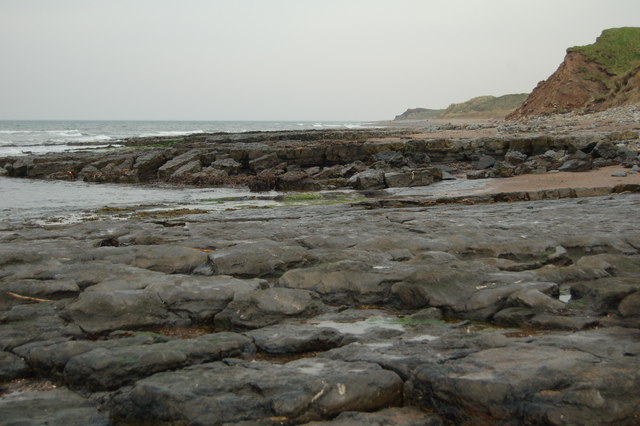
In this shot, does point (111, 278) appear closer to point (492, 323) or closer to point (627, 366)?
point (492, 323)

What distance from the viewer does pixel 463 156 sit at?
2800cm

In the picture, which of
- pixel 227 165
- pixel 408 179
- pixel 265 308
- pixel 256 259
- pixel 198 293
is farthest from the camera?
pixel 227 165

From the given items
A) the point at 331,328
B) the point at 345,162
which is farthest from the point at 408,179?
the point at 331,328

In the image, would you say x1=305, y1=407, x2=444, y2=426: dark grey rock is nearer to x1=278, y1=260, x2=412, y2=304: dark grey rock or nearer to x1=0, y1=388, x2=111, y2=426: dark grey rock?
x1=0, y1=388, x2=111, y2=426: dark grey rock

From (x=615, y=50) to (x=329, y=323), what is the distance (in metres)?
65.9

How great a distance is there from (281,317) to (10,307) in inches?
116

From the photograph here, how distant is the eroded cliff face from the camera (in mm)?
54644

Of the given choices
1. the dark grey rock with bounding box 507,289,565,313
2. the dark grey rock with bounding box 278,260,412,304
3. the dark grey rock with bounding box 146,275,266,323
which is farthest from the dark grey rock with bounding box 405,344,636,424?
the dark grey rock with bounding box 146,275,266,323

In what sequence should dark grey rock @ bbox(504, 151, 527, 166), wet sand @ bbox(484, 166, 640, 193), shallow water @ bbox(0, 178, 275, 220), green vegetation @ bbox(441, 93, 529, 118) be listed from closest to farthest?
shallow water @ bbox(0, 178, 275, 220)
wet sand @ bbox(484, 166, 640, 193)
dark grey rock @ bbox(504, 151, 527, 166)
green vegetation @ bbox(441, 93, 529, 118)

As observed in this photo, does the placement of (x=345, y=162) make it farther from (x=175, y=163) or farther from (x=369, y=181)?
(x=175, y=163)

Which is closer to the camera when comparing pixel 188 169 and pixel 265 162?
pixel 188 169

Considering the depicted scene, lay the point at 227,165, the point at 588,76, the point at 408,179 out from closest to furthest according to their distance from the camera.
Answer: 1. the point at 408,179
2. the point at 227,165
3. the point at 588,76

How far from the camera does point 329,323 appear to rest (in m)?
5.46

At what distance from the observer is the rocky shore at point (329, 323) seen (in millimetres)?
3629
